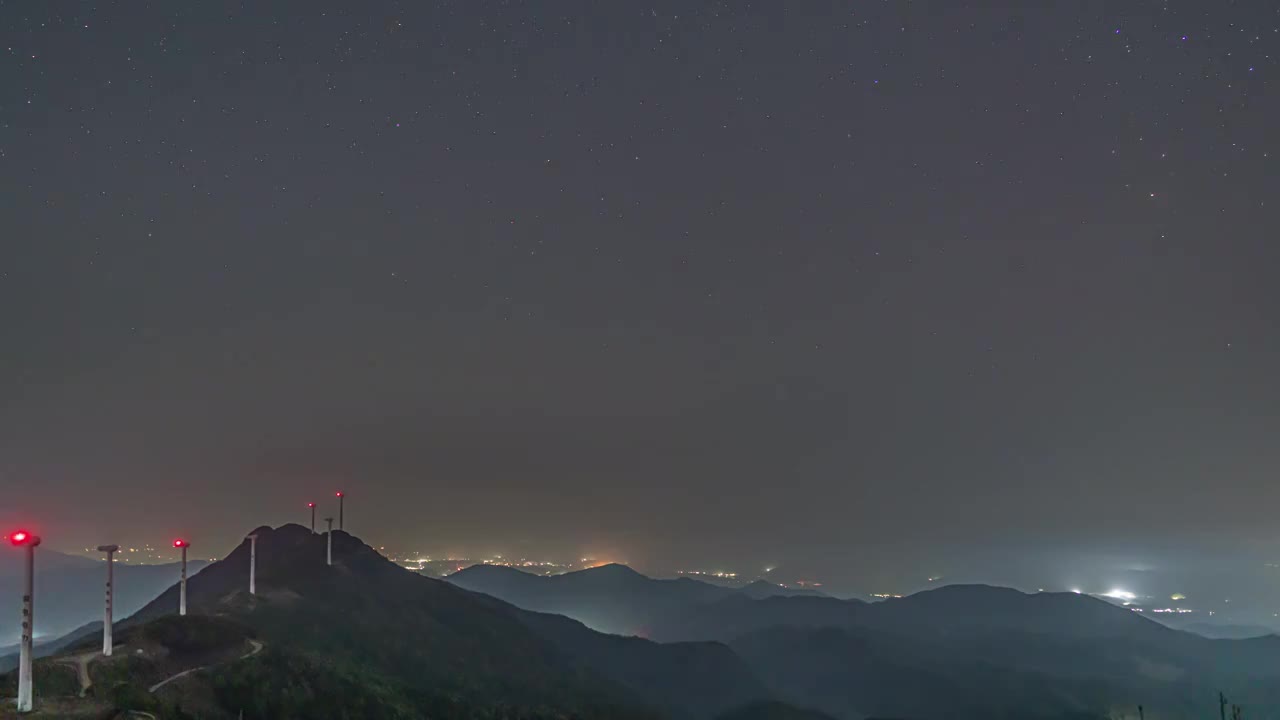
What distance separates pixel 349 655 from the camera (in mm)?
117000

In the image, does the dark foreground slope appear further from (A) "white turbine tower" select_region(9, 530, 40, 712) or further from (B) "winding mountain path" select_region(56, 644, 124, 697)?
(A) "white turbine tower" select_region(9, 530, 40, 712)

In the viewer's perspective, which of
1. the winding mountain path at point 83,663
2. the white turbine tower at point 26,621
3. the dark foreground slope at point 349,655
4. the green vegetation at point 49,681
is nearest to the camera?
the white turbine tower at point 26,621

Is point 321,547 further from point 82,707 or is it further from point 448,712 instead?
point 82,707

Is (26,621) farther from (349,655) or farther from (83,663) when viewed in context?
(349,655)

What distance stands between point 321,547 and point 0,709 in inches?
4871

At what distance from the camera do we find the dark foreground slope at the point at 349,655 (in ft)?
240

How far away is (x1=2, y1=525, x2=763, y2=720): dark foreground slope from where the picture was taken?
7325cm

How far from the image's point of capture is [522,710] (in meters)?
118

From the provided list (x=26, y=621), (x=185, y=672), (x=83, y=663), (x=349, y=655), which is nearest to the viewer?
(x=26, y=621)

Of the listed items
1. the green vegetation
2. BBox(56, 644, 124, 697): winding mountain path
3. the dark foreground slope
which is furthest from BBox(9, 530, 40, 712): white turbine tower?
BBox(56, 644, 124, 697): winding mountain path

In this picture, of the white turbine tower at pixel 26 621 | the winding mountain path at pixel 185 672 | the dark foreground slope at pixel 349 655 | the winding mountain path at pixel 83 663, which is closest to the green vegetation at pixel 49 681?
the winding mountain path at pixel 83 663

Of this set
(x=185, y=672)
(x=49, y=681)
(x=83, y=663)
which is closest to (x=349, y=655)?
(x=185, y=672)

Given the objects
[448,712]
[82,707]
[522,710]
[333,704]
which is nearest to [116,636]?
[333,704]

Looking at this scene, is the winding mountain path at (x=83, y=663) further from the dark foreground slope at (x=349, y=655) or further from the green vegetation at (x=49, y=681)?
the dark foreground slope at (x=349, y=655)
